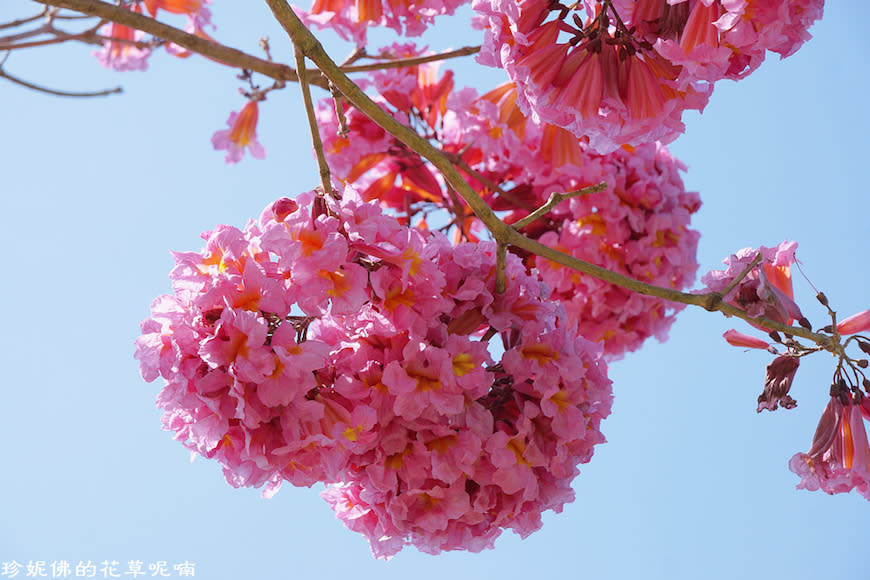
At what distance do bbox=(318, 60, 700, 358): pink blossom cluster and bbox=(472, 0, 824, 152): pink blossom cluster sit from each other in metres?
0.59

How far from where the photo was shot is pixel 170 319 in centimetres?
104


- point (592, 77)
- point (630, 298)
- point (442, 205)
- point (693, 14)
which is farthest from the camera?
point (442, 205)

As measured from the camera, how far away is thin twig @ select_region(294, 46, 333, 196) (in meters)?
1.10

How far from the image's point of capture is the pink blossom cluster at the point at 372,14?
1521mm

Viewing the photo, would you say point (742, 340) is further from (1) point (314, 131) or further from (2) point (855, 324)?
(1) point (314, 131)

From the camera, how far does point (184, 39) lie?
1.48 m

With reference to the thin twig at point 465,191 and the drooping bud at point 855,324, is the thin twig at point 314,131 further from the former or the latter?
the drooping bud at point 855,324

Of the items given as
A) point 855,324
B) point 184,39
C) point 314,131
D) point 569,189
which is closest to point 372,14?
point 184,39

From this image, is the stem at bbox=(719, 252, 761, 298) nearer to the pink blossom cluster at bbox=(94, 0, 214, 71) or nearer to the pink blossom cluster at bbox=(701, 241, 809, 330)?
the pink blossom cluster at bbox=(701, 241, 809, 330)

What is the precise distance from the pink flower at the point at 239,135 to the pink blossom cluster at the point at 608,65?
115 centimetres

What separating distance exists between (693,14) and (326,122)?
3.60 feet

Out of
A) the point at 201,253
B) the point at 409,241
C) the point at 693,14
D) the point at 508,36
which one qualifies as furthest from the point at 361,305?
the point at 693,14

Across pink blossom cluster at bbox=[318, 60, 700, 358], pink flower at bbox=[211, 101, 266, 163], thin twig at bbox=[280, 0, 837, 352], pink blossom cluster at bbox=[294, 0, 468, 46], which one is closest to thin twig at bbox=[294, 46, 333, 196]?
thin twig at bbox=[280, 0, 837, 352]

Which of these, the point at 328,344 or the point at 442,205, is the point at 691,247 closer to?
the point at 442,205
